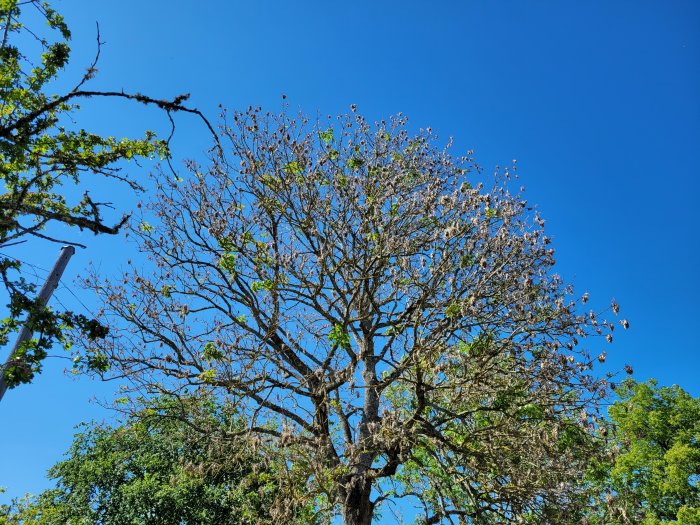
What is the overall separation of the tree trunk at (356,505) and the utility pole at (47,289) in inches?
270

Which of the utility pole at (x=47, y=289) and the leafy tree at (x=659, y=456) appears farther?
the leafy tree at (x=659, y=456)

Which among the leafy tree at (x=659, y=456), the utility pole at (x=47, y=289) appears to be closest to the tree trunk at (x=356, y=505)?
the utility pole at (x=47, y=289)

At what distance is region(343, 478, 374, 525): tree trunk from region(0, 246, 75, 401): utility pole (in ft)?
22.5

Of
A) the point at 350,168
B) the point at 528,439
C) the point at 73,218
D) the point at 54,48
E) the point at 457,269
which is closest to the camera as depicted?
the point at 73,218

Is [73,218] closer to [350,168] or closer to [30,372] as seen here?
[30,372]

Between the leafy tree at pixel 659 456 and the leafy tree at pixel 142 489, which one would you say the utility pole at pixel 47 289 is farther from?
the leafy tree at pixel 659 456

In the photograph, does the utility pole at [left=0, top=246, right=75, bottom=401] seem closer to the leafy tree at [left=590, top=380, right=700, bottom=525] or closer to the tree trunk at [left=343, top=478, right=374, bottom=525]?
the tree trunk at [left=343, top=478, right=374, bottom=525]

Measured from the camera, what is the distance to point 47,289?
6.95 meters

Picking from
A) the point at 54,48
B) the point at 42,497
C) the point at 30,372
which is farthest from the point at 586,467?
the point at 42,497

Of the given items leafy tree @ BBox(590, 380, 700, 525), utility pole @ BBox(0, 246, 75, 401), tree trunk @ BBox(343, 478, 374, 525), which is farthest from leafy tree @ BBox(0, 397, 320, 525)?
leafy tree @ BBox(590, 380, 700, 525)

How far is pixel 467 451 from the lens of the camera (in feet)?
32.3

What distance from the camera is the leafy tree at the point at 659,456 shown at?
2133cm

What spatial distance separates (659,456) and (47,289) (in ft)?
85.5

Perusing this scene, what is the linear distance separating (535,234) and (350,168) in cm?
483
